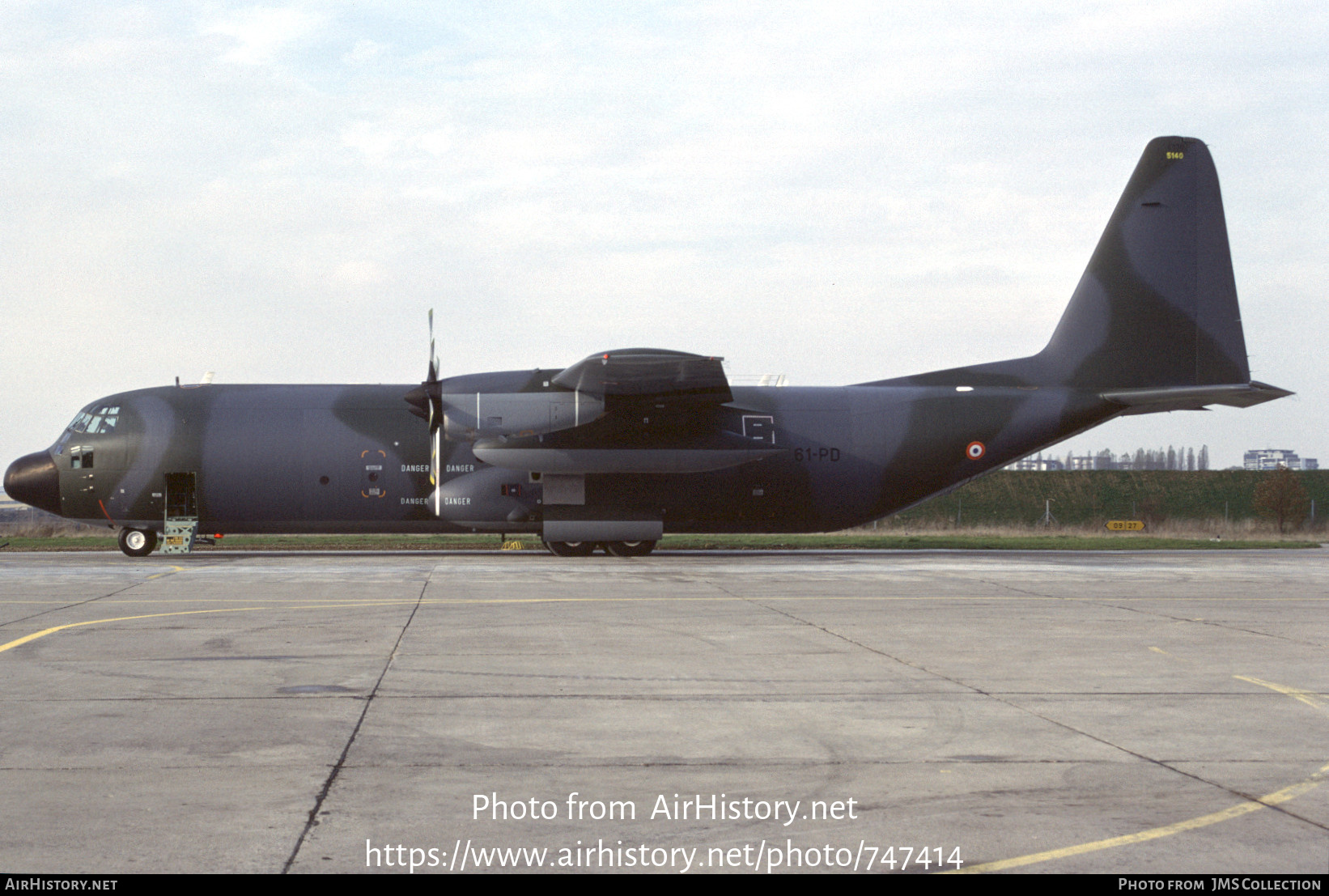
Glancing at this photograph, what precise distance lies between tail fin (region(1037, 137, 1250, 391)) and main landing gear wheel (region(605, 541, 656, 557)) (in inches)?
476

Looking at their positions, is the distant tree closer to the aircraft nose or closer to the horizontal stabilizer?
the horizontal stabilizer

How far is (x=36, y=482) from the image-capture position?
2698 cm

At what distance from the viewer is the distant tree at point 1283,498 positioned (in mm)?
50406

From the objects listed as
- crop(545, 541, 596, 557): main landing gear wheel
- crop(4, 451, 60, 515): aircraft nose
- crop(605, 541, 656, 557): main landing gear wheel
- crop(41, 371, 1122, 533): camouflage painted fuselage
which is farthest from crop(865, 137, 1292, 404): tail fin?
crop(4, 451, 60, 515): aircraft nose

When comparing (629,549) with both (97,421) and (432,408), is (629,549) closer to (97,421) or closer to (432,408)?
(432,408)

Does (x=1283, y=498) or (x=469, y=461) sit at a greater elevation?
(x=469, y=461)

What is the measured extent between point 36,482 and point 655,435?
15638 mm

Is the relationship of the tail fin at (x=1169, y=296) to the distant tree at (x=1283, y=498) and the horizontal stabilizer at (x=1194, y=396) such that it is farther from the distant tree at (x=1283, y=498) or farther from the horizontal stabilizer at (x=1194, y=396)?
the distant tree at (x=1283, y=498)

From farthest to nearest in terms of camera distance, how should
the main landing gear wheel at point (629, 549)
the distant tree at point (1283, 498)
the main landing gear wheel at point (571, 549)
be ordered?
the distant tree at point (1283, 498)
the main landing gear wheel at point (629, 549)
the main landing gear wheel at point (571, 549)

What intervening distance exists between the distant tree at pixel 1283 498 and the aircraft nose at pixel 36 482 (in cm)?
4953

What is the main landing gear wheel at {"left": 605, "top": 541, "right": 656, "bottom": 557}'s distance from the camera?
27812 millimetres

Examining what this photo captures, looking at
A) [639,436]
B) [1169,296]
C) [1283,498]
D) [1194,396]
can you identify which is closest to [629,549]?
[639,436]

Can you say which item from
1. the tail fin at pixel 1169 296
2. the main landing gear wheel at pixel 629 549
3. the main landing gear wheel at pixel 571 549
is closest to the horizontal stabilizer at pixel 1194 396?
the tail fin at pixel 1169 296

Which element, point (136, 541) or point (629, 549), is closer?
point (136, 541)
